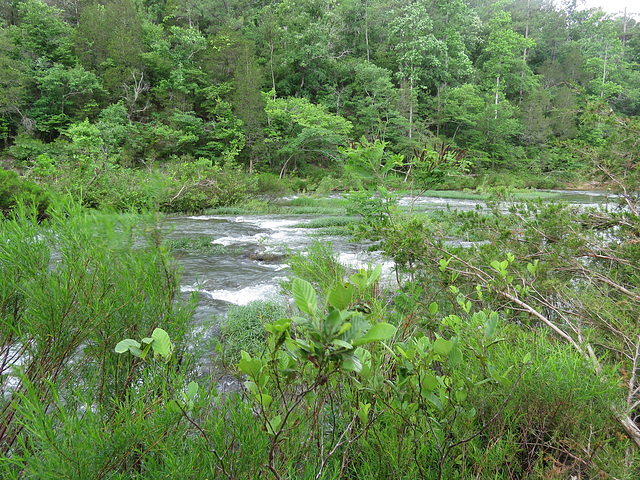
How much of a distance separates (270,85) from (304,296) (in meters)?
34.6

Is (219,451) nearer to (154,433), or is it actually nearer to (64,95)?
(154,433)

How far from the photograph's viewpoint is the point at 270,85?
104 feet

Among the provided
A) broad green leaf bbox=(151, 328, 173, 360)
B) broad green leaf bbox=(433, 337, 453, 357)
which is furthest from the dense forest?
broad green leaf bbox=(433, 337, 453, 357)

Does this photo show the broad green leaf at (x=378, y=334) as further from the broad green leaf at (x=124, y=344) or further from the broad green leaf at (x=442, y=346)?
the broad green leaf at (x=124, y=344)

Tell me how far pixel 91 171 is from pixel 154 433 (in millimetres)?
15537

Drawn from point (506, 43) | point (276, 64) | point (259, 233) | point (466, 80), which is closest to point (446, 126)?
point (466, 80)

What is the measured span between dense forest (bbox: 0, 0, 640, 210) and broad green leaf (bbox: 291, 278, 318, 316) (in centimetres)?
1540

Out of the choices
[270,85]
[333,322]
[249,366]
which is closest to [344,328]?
[333,322]

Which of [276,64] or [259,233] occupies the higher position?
[276,64]

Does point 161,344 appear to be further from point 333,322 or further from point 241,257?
point 241,257

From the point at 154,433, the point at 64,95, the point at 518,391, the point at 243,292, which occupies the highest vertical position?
the point at 64,95

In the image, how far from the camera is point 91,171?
44.6ft

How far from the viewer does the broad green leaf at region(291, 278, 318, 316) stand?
0.70 metres

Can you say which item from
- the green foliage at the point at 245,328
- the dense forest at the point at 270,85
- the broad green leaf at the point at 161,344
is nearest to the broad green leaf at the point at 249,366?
the broad green leaf at the point at 161,344
